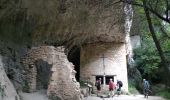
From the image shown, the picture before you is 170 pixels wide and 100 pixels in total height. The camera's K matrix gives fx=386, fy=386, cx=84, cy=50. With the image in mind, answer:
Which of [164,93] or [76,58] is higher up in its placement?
[76,58]

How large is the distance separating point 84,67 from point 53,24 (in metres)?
8.59

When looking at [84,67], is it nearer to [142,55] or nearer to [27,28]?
[142,55]

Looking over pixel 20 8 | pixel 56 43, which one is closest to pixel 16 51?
pixel 20 8

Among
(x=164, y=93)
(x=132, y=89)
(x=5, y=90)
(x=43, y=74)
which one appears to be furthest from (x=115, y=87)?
(x=5, y=90)

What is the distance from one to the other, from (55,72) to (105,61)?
28.6 ft

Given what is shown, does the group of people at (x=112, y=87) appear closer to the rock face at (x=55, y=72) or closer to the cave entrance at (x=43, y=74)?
the cave entrance at (x=43, y=74)

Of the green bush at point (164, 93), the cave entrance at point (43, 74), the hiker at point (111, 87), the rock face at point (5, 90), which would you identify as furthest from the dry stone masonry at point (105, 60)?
the rock face at point (5, 90)

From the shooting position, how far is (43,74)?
1845 centimetres

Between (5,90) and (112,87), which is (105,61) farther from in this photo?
(5,90)

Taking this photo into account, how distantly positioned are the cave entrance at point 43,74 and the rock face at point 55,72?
0.48 metres

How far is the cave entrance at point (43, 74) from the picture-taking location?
1798 cm

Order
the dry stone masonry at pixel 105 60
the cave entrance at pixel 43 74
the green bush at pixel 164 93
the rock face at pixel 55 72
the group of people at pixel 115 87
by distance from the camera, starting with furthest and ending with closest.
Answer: the dry stone masonry at pixel 105 60
the green bush at pixel 164 93
the group of people at pixel 115 87
the cave entrance at pixel 43 74
the rock face at pixel 55 72

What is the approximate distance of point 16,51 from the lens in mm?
17219

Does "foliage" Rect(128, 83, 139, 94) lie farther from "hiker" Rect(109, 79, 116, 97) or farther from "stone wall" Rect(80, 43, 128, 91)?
"hiker" Rect(109, 79, 116, 97)
